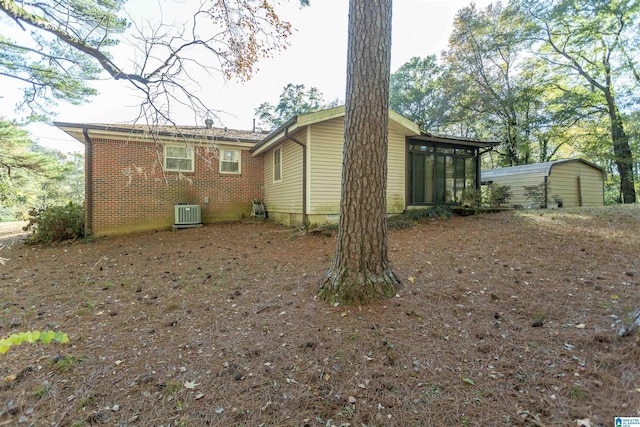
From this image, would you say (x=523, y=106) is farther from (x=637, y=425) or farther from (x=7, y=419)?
(x=7, y=419)

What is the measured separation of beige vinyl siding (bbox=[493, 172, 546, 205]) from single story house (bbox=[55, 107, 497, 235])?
4.31m

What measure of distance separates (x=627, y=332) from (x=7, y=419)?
169 inches

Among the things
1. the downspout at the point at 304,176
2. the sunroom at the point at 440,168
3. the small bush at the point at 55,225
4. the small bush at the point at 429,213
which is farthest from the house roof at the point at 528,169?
the small bush at the point at 55,225

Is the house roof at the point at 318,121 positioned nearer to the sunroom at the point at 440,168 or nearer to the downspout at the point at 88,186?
the sunroom at the point at 440,168

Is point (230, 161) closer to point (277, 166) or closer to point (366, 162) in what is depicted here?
point (277, 166)

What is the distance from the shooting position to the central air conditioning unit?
9.27 meters

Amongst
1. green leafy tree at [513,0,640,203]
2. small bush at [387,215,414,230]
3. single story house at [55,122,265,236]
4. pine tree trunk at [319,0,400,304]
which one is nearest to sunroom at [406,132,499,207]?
small bush at [387,215,414,230]

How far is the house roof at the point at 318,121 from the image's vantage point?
7.37 meters

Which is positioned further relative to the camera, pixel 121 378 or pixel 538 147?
pixel 538 147

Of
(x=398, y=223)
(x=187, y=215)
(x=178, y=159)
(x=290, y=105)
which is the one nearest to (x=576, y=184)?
(x=398, y=223)

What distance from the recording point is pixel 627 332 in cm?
216

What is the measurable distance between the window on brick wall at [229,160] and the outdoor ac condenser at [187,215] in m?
1.74

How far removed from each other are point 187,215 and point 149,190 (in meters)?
1.49

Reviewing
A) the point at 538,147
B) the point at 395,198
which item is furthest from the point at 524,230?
the point at 538,147
